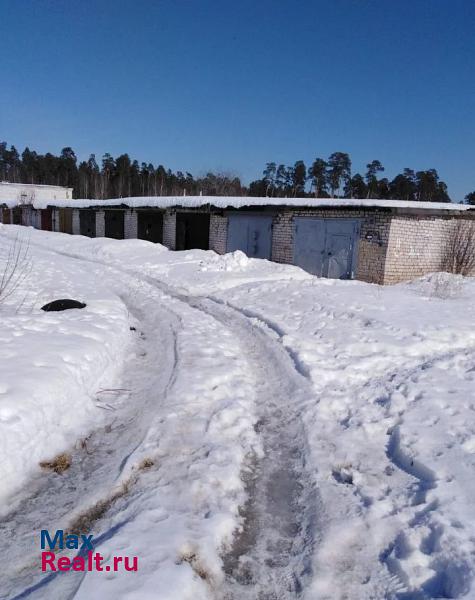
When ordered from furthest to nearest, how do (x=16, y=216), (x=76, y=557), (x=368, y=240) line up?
1. (x=16, y=216)
2. (x=368, y=240)
3. (x=76, y=557)

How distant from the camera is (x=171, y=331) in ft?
22.7

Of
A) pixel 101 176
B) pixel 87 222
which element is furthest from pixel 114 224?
pixel 101 176

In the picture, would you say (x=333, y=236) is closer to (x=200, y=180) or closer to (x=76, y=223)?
(x=76, y=223)

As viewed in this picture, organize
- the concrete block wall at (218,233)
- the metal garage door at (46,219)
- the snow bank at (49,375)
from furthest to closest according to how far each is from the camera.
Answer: the metal garage door at (46,219)
the concrete block wall at (218,233)
the snow bank at (49,375)

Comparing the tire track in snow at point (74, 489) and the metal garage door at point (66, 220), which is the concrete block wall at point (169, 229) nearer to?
the metal garage door at point (66, 220)

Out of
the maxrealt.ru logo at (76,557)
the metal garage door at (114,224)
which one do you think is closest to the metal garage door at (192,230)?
the metal garage door at (114,224)

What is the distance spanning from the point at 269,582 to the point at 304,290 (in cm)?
797

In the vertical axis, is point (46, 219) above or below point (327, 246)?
above

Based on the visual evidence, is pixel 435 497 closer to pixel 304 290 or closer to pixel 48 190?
pixel 304 290

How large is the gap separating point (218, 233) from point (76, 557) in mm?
15151

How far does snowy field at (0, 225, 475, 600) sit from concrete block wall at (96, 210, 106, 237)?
54.6 ft

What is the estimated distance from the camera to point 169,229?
19000mm

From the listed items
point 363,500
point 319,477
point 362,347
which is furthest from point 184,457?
point 362,347

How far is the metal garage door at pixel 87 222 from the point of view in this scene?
23.9 meters
